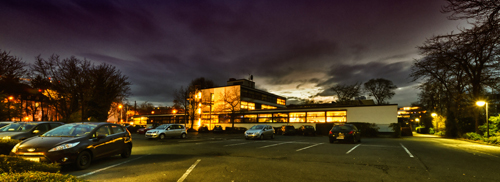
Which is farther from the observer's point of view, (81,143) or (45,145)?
(81,143)

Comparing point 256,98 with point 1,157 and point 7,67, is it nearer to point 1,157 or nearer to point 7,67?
point 7,67

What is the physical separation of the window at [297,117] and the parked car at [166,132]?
70.8 feet

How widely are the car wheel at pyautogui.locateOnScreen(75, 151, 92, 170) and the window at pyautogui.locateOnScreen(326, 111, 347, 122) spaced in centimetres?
3491

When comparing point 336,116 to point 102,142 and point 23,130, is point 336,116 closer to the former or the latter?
point 102,142

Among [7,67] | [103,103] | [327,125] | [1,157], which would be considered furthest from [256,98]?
[1,157]

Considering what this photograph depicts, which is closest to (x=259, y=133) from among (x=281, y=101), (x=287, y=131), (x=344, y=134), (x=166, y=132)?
(x=344, y=134)

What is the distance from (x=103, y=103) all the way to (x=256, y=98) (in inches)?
1414

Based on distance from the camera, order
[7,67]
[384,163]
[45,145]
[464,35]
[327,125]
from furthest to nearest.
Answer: [327,125], [7,67], [464,35], [384,163], [45,145]

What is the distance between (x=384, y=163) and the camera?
850 centimetres

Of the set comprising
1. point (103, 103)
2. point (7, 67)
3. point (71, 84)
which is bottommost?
point (103, 103)

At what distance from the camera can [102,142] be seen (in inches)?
334

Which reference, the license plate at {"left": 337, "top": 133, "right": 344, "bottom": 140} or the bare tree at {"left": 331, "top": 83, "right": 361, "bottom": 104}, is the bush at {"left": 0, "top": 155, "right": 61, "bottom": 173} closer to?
the license plate at {"left": 337, "top": 133, "right": 344, "bottom": 140}

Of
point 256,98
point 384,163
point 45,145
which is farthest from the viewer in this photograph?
point 256,98

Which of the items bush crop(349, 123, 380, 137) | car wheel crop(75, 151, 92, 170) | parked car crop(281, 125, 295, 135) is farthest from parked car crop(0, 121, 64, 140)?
bush crop(349, 123, 380, 137)
